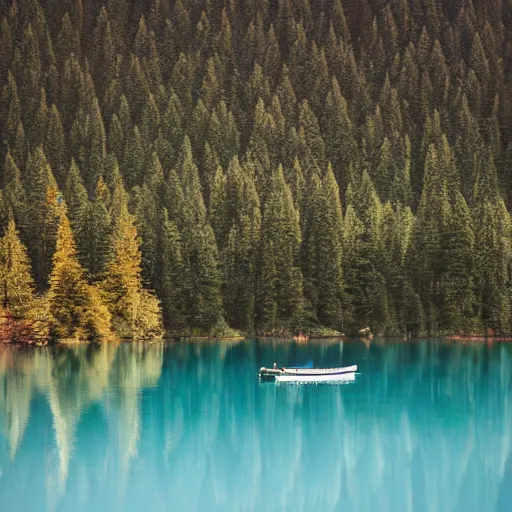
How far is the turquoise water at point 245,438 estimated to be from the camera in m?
34.7

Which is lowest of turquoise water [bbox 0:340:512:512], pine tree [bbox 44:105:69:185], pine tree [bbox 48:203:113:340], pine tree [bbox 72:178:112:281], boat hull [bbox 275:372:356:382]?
turquoise water [bbox 0:340:512:512]

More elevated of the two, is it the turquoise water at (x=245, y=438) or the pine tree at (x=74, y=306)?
the pine tree at (x=74, y=306)

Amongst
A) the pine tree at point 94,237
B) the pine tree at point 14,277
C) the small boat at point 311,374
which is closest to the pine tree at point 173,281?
the pine tree at point 94,237

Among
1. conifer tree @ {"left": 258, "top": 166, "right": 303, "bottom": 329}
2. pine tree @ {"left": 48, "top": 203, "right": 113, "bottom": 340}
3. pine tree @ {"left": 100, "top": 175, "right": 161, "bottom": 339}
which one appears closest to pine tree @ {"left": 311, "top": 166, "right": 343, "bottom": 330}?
conifer tree @ {"left": 258, "top": 166, "right": 303, "bottom": 329}

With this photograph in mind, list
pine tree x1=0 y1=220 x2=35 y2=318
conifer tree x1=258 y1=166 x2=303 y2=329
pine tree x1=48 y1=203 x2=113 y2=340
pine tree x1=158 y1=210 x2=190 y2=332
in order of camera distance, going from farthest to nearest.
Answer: conifer tree x1=258 y1=166 x2=303 y2=329 → pine tree x1=158 y1=210 x2=190 y2=332 → pine tree x1=0 y1=220 x2=35 y2=318 → pine tree x1=48 y1=203 x2=113 y2=340

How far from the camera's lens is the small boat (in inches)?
2403

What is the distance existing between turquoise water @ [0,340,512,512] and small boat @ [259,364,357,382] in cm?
112

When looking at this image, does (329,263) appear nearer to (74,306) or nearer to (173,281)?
(173,281)

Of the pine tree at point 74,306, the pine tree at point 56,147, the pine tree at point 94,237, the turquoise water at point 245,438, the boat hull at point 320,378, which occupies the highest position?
the pine tree at point 56,147

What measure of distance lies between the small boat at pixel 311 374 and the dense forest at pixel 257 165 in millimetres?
23923

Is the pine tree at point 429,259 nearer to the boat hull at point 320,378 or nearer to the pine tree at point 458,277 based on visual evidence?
the pine tree at point 458,277

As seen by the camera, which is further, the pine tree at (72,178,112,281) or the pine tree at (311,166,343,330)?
the pine tree at (311,166,343,330)

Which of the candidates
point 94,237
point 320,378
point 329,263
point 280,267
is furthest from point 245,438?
point 329,263

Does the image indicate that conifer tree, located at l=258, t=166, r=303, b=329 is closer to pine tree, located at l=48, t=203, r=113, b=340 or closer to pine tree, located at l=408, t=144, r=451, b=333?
pine tree, located at l=408, t=144, r=451, b=333
